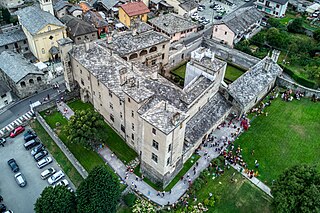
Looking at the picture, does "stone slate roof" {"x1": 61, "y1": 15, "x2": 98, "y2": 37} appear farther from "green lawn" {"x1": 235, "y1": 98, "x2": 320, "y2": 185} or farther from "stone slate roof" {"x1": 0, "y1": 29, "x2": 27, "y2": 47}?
"green lawn" {"x1": 235, "y1": 98, "x2": 320, "y2": 185}

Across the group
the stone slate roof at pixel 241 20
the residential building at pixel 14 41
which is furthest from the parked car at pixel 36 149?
the stone slate roof at pixel 241 20

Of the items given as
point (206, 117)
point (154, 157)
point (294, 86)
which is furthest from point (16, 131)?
point (294, 86)

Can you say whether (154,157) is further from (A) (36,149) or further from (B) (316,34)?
(B) (316,34)

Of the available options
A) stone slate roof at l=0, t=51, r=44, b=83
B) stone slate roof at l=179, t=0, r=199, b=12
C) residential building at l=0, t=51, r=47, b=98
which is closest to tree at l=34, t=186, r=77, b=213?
residential building at l=0, t=51, r=47, b=98

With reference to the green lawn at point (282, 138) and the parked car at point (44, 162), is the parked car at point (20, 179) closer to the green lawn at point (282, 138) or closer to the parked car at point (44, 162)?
the parked car at point (44, 162)

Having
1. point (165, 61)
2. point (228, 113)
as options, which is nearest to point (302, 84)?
point (228, 113)

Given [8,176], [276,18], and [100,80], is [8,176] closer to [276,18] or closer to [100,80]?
[100,80]
